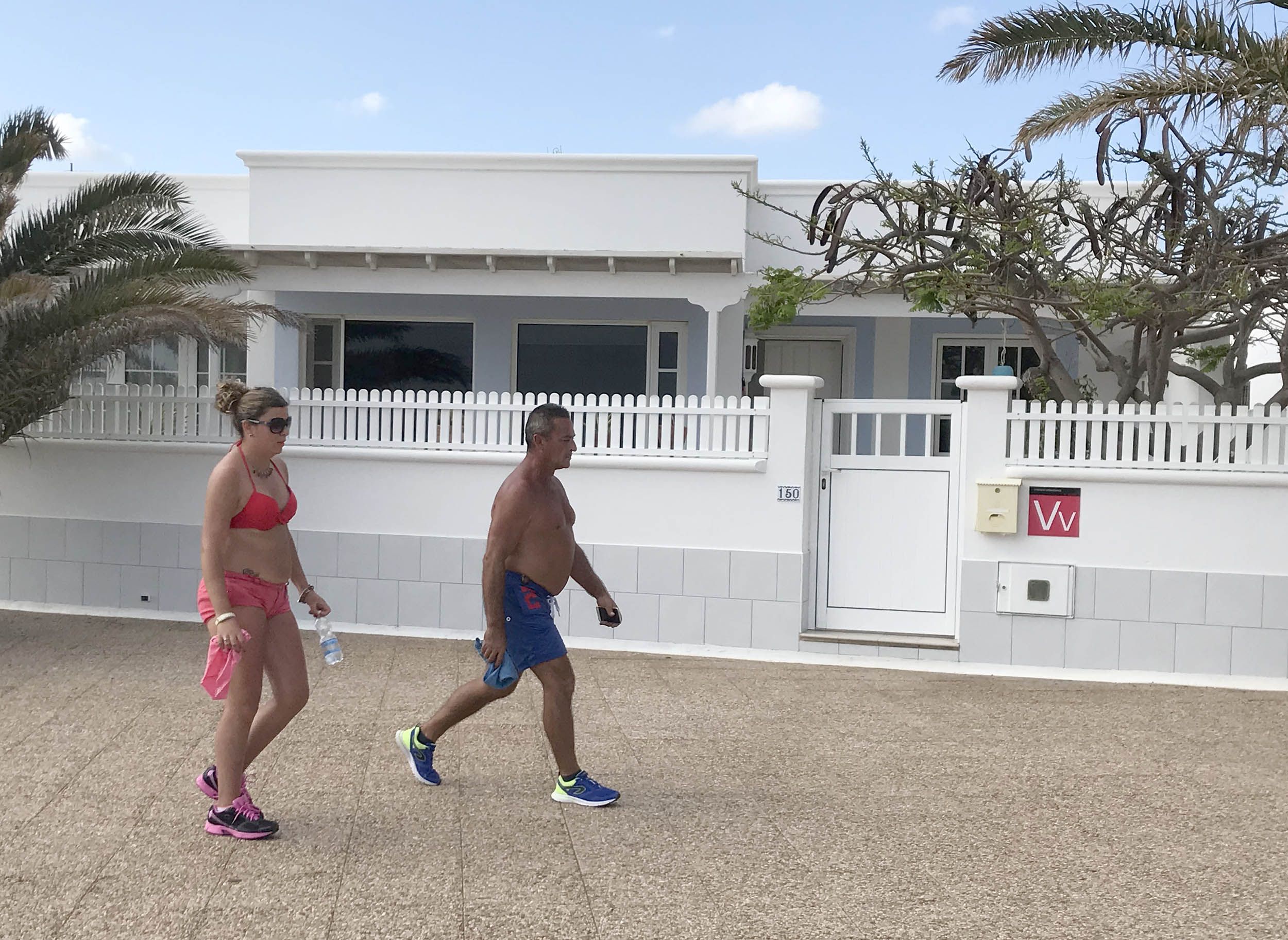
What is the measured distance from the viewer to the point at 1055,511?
28.3 feet

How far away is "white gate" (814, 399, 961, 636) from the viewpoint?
8844 mm

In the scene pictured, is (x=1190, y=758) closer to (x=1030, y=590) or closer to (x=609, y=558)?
(x=1030, y=590)

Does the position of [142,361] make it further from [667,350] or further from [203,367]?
[667,350]

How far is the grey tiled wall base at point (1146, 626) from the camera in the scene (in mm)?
8469

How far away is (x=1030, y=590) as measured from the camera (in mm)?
8648

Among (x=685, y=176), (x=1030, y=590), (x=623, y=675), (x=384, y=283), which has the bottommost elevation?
(x=623, y=675)

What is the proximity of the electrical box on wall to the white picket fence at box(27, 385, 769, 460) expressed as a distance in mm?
1830

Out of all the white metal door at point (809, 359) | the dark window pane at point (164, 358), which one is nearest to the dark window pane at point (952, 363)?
the white metal door at point (809, 359)

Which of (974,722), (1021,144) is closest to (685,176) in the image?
(1021,144)

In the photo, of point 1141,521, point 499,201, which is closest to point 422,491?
point 1141,521

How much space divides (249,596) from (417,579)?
476cm

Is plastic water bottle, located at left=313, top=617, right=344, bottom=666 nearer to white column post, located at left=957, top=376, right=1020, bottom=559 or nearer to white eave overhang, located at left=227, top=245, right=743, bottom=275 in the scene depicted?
white column post, located at left=957, top=376, right=1020, bottom=559

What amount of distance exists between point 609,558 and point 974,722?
9.88ft

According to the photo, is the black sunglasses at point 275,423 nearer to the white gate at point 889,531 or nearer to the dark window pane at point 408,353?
the white gate at point 889,531
